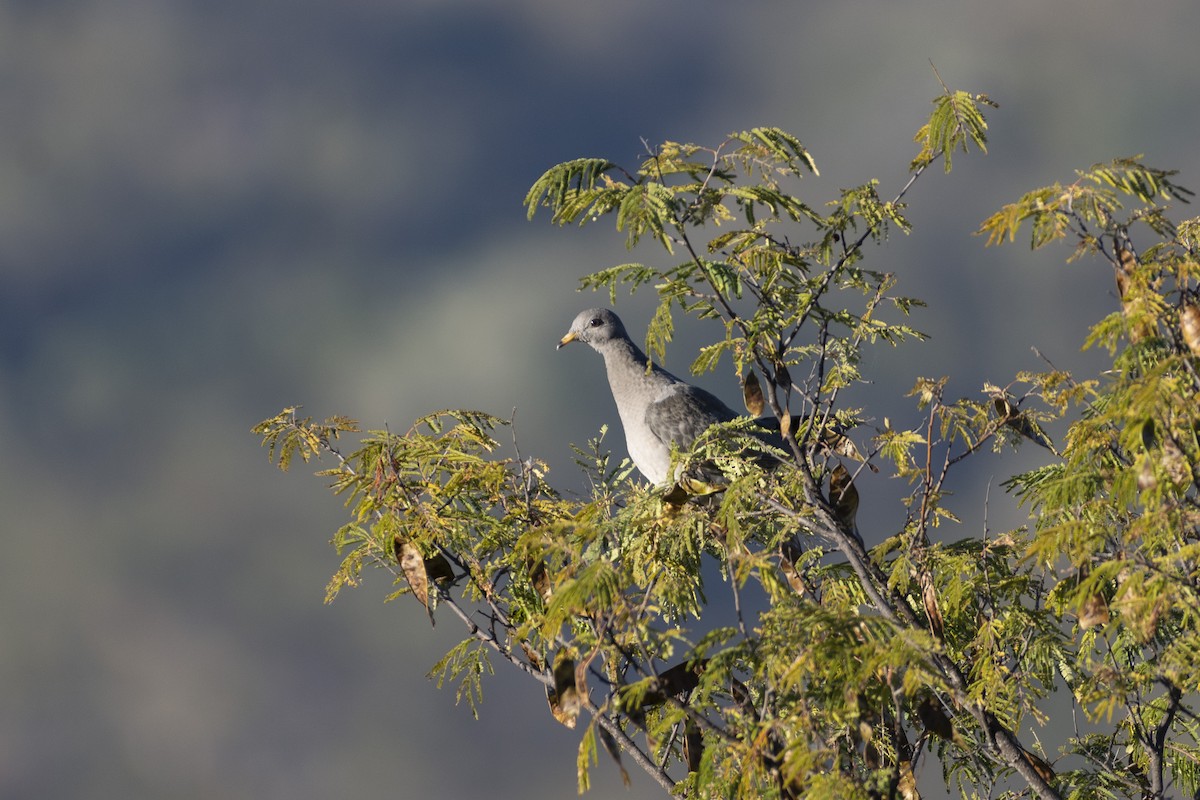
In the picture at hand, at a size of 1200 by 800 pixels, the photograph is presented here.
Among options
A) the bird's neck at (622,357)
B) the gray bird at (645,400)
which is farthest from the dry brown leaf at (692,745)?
the bird's neck at (622,357)

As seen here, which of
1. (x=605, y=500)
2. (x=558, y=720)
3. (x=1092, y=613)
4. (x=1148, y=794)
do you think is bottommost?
(x=1148, y=794)

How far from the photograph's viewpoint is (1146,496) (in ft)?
16.9

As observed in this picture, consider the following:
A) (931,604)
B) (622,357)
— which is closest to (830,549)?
(931,604)

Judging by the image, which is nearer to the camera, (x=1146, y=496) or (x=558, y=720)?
(x=1146, y=496)

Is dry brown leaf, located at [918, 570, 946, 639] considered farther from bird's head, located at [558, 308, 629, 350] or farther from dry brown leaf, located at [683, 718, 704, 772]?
bird's head, located at [558, 308, 629, 350]

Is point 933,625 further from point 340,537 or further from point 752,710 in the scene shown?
point 340,537

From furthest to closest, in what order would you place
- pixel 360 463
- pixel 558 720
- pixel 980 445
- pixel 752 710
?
pixel 360 463
pixel 980 445
pixel 558 720
pixel 752 710

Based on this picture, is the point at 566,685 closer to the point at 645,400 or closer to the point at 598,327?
the point at 645,400

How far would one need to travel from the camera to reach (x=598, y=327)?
1102cm

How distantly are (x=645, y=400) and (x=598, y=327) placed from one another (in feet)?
2.89

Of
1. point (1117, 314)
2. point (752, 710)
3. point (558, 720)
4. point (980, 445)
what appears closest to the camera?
point (1117, 314)

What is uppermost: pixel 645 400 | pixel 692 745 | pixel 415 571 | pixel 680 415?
pixel 645 400

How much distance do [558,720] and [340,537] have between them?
2.04 metres

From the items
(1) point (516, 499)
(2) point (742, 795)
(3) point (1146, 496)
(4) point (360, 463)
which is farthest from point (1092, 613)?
(4) point (360, 463)
